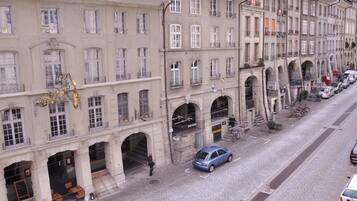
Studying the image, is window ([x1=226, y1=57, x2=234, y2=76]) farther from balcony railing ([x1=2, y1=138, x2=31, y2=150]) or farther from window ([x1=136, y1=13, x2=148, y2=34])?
balcony railing ([x1=2, y1=138, x2=31, y2=150])

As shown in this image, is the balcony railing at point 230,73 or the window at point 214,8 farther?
the balcony railing at point 230,73

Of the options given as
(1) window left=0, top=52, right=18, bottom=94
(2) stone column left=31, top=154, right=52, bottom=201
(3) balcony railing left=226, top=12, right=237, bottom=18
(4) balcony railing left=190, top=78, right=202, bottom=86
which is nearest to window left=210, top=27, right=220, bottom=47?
(3) balcony railing left=226, top=12, right=237, bottom=18

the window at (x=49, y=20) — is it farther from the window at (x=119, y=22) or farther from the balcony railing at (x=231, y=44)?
the balcony railing at (x=231, y=44)

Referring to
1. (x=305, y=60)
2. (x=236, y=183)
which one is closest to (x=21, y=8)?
(x=236, y=183)

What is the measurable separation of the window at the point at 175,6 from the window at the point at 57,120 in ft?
45.4

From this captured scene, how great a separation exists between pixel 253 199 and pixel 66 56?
57.2 ft

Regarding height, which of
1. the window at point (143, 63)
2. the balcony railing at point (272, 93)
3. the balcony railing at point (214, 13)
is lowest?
the balcony railing at point (272, 93)

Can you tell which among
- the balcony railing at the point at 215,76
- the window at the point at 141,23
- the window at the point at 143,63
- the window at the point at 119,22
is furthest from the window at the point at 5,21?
the balcony railing at the point at 215,76

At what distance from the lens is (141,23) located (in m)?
27.9

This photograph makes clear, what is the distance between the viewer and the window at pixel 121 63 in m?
26.5

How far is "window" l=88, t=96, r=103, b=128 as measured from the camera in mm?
25219

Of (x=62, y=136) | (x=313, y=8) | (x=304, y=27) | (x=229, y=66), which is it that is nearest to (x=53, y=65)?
(x=62, y=136)

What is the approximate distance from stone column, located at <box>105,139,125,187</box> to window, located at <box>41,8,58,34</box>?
986 centimetres

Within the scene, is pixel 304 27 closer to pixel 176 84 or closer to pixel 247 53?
pixel 247 53
